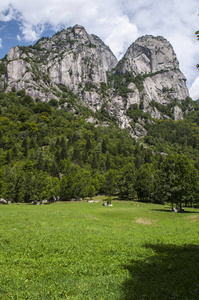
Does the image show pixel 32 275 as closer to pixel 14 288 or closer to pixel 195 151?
pixel 14 288

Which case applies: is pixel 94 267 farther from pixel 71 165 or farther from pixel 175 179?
pixel 71 165

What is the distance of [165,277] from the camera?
975 cm

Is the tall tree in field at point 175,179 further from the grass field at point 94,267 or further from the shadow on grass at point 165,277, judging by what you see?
the shadow on grass at point 165,277

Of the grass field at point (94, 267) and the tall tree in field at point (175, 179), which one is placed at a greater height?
the tall tree in field at point (175, 179)

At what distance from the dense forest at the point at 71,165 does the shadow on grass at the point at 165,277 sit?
31696mm

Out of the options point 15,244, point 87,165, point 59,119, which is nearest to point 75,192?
point 87,165

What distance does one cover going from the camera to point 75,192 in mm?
79125

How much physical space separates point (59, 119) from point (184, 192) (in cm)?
14488

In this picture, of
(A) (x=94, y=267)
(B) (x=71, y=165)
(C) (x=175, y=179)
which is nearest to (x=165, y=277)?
(A) (x=94, y=267)

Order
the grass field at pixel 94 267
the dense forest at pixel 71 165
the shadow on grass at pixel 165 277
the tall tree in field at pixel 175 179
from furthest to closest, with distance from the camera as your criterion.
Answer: the dense forest at pixel 71 165
the tall tree in field at pixel 175 179
the grass field at pixel 94 267
the shadow on grass at pixel 165 277

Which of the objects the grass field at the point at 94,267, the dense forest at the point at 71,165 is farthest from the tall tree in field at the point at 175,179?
the grass field at the point at 94,267

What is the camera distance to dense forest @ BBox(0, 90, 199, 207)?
54.1m

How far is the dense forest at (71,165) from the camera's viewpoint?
5407 cm

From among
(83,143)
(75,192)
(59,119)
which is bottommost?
(75,192)
